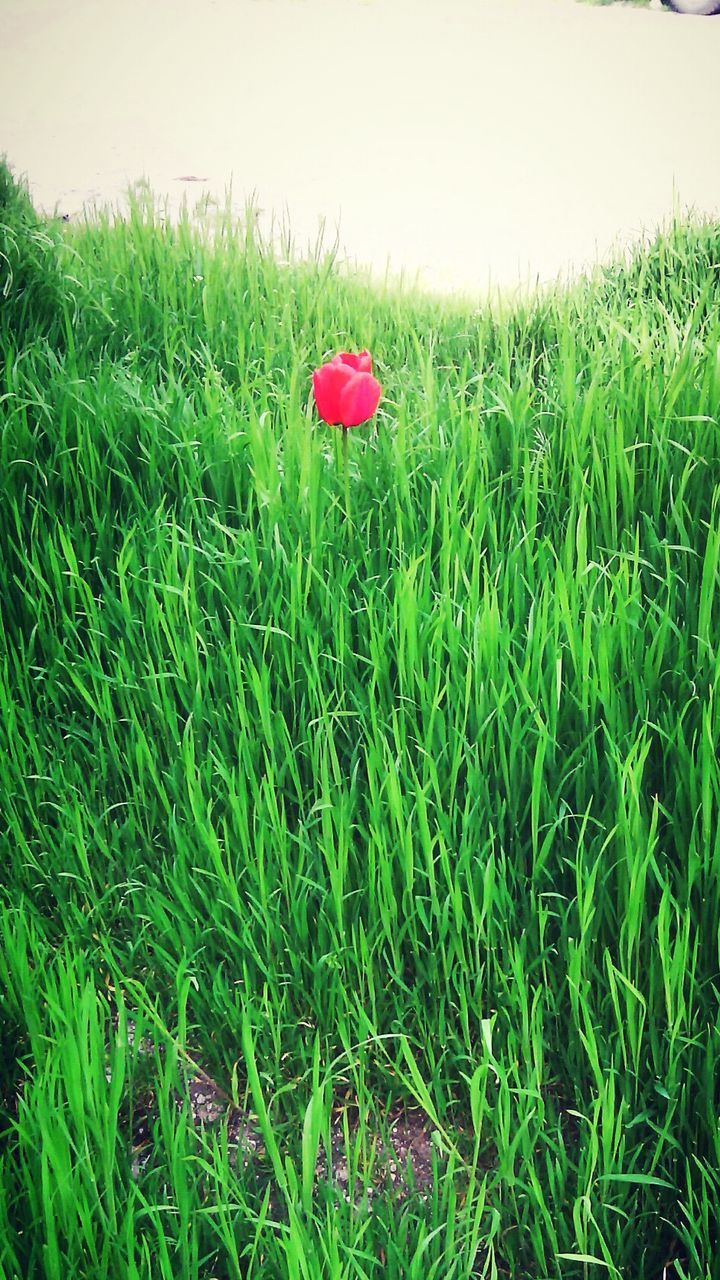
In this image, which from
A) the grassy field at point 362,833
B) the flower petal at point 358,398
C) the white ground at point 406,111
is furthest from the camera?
the white ground at point 406,111

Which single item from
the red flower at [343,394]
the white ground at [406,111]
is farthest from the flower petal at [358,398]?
the white ground at [406,111]

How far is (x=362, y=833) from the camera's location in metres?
0.64

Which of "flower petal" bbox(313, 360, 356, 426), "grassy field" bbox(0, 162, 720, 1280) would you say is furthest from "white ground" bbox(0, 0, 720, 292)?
"flower petal" bbox(313, 360, 356, 426)

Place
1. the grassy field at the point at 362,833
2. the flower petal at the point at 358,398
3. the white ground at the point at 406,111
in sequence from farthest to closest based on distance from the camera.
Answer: the white ground at the point at 406,111 → the flower petal at the point at 358,398 → the grassy field at the point at 362,833

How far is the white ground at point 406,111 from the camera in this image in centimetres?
129

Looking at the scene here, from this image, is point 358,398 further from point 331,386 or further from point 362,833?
point 362,833

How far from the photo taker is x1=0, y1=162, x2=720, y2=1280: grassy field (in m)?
0.52

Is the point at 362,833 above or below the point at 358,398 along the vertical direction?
below

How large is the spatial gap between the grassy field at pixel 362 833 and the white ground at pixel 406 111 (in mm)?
400

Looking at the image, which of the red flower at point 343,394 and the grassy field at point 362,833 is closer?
the grassy field at point 362,833

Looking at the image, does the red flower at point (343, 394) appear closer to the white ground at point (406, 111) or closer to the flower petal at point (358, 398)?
the flower petal at point (358, 398)

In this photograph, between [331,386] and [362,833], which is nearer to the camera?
[362,833]

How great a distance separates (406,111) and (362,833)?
114cm

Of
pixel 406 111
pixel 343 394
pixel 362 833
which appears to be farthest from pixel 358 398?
pixel 406 111
